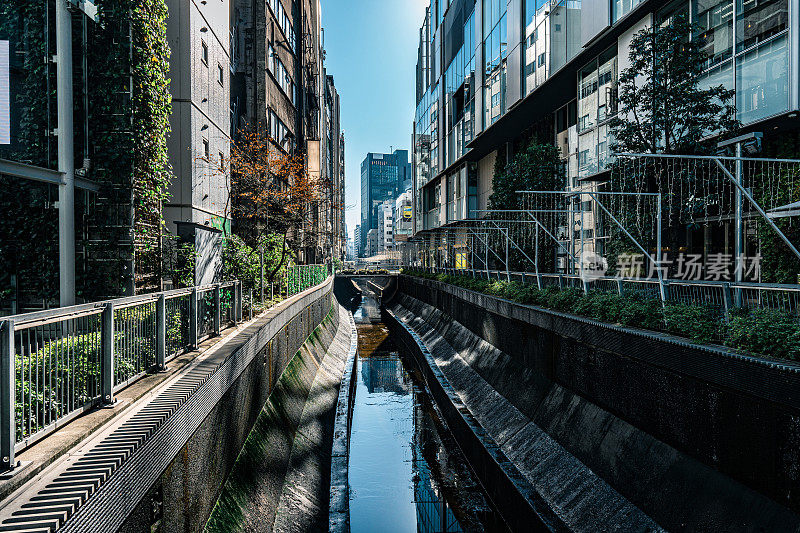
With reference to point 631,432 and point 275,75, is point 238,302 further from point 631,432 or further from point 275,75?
point 275,75

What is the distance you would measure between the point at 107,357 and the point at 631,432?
7.70 meters

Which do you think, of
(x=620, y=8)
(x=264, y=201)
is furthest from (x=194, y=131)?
(x=620, y=8)

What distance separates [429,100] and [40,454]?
52924mm

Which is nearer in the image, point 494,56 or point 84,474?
point 84,474

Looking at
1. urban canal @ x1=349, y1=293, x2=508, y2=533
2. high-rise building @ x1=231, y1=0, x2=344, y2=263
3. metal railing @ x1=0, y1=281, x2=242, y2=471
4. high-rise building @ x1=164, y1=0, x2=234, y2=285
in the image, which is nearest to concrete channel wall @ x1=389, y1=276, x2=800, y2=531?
urban canal @ x1=349, y1=293, x2=508, y2=533

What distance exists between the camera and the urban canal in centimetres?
Answer: 1063

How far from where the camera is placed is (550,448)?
35.0ft

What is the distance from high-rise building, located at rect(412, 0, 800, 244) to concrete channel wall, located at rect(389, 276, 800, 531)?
7.04 m

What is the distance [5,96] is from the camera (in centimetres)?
886

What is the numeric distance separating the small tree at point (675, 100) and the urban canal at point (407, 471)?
9401 millimetres

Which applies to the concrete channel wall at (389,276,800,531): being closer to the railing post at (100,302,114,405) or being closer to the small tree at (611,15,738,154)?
the small tree at (611,15,738,154)

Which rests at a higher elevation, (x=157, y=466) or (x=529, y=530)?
(x=157, y=466)

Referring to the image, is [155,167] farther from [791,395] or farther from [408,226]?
[408,226]

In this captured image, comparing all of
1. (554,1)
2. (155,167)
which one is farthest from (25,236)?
(554,1)
